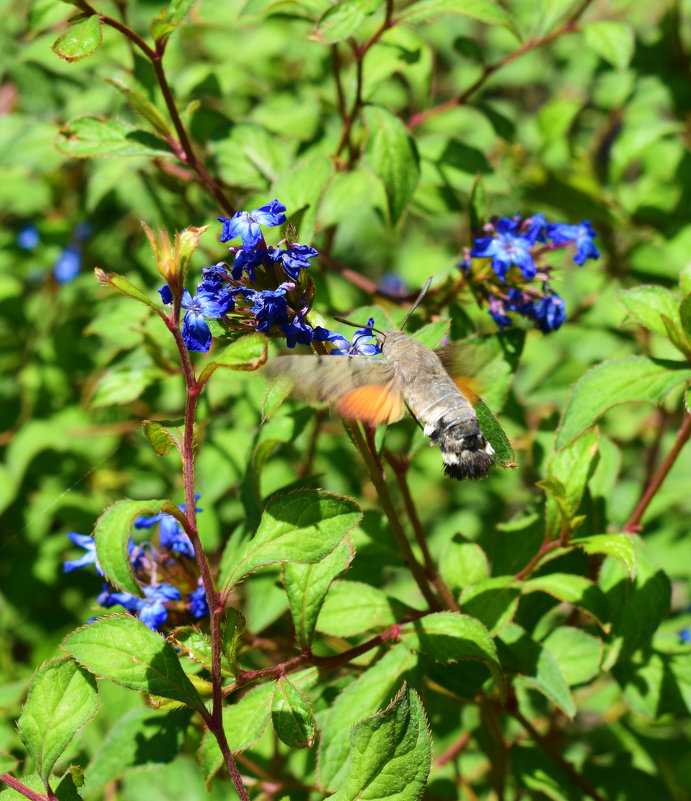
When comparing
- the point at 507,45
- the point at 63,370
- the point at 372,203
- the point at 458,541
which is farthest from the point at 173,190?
the point at 507,45

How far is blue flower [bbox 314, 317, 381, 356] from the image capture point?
167cm

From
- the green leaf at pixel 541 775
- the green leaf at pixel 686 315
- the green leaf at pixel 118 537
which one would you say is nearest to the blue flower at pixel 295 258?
the green leaf at pixel 118 537

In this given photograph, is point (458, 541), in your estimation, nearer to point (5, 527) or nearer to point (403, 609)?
point (403, 609)

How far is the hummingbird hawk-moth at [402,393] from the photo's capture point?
153 centimetres

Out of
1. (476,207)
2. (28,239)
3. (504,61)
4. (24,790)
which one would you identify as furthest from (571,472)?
(28,239)

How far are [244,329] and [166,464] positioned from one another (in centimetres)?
167

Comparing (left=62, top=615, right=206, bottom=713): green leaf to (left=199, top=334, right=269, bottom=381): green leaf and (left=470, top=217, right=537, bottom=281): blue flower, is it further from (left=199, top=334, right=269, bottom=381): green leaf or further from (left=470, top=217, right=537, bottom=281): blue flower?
(left=470, top=217, right=537, bottom=281): blue flower

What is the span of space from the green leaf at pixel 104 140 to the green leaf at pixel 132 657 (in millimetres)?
1305

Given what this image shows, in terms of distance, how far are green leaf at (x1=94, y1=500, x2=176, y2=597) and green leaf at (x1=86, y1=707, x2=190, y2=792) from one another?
0.52 meters

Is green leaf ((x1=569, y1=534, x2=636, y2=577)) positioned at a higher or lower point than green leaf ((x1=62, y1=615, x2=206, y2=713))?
lower

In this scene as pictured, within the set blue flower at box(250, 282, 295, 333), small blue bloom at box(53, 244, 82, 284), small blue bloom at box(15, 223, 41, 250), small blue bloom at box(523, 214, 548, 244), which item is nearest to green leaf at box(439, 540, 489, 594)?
small blue bloom at box(523, 214, 548, 244)

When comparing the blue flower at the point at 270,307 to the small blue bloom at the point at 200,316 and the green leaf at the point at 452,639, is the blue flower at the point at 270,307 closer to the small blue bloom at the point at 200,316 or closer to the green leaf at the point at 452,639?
the small blue bloom at the point at 200,316

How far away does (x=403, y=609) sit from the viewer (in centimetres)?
210

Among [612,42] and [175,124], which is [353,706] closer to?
[175,124]
